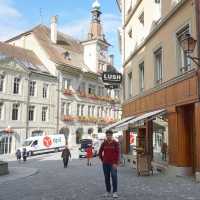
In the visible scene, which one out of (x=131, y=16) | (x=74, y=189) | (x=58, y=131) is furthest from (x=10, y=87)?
(x=74, y=189)

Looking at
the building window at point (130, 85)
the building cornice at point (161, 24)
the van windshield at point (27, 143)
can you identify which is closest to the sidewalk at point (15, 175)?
the building window at point (130, 85)

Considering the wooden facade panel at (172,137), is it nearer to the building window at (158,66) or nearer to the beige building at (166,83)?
the beige building at (166,83)

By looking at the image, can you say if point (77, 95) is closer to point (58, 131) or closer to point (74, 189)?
point (58, 131)

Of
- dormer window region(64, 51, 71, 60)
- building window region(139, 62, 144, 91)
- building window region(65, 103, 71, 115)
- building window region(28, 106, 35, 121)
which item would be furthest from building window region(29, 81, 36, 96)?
building window region(139, 62, 144, 91)

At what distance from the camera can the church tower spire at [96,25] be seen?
61000 millimetres

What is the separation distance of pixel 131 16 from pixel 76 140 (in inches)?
1247

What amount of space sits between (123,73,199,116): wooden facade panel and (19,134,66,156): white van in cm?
2201

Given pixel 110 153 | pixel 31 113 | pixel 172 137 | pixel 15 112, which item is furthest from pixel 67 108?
pixel 110 153

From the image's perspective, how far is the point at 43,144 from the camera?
41812mm

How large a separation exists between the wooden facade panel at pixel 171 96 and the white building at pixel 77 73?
89.2ft

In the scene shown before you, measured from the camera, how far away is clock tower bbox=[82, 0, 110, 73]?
58.3 m

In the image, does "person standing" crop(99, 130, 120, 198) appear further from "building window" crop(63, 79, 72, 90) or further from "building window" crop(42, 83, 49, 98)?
"building window" crop(63, 79, 72, 90)

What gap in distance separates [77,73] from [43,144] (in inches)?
592

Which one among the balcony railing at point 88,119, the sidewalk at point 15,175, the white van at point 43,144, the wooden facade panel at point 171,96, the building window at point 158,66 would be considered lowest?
the sidewalk at point 15,175
